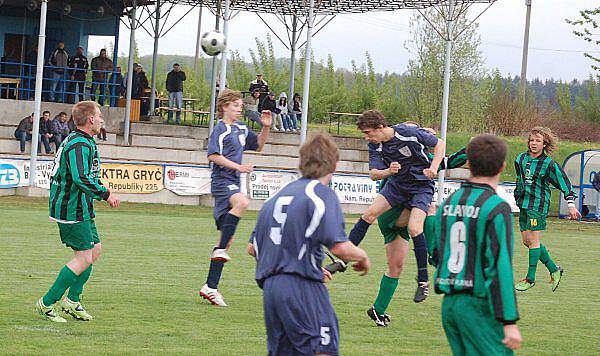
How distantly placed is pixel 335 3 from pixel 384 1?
1832 mm

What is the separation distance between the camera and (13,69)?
36.2 metres

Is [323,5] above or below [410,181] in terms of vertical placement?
above

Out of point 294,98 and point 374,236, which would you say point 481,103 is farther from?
point 374,236

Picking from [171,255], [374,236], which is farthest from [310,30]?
[171,255]

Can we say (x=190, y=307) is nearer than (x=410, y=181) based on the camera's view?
No

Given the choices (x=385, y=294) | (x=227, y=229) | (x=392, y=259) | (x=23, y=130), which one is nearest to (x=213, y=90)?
(x=23, y=130)

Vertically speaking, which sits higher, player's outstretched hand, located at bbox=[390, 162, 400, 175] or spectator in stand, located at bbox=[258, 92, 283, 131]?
spectator in stand, located at bbox=[258, 92, 283, 131]

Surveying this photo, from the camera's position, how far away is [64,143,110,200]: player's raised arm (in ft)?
29.3

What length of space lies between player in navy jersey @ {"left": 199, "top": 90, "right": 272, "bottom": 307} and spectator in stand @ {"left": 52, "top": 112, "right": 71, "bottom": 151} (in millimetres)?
20569

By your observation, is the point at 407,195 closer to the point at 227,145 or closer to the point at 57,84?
the point at 227,145

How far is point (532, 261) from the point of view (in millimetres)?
12828

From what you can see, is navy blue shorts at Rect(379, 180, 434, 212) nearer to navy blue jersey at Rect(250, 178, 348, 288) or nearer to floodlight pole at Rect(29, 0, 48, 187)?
navy blue jersey at Rect(250, 178, 348, 288)

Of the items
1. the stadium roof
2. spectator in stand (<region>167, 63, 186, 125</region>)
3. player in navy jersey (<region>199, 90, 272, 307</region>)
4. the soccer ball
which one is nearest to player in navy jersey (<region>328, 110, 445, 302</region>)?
player in navy jersey (<region>199, 90, 272, 307</region>)

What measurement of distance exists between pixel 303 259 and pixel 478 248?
98 cm
